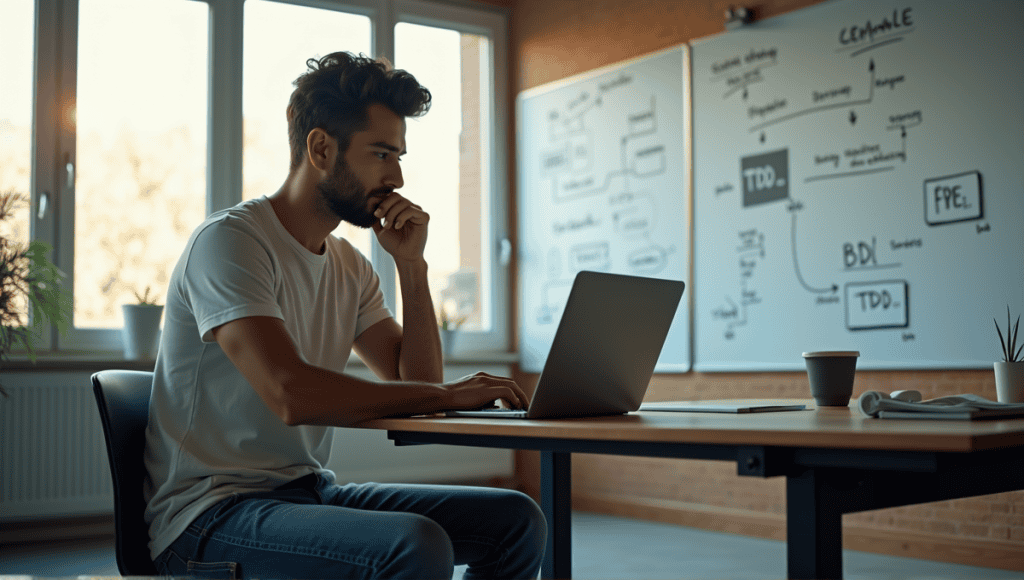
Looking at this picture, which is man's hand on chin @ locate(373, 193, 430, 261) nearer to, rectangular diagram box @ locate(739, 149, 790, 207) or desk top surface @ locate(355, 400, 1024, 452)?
desk top surface @ locate(355, 400, 1024, 452)

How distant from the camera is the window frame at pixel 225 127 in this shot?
3.96 m

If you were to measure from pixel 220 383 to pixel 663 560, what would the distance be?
7.47 feet

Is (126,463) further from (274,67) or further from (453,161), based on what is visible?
(453,161)

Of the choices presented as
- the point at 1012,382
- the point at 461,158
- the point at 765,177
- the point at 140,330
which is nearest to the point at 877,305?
the point at 765,177

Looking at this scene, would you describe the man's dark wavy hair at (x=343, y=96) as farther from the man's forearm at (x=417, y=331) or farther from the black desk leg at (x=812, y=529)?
the black desk leg at (x=812, y=529)

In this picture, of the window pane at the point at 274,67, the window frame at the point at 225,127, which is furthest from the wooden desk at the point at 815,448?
the window pane at the point at 274,67

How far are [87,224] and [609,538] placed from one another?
2.50m

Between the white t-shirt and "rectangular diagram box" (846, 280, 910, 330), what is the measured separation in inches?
95.9

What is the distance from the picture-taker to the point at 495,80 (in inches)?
204

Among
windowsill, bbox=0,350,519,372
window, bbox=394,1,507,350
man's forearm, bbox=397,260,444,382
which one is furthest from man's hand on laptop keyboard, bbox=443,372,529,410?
window, bbox=394,1,507,350

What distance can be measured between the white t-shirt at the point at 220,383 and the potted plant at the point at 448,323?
9.99 feet

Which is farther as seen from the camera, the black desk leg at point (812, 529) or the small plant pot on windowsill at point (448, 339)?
the small plant pot on windowsill at point (448, 339)

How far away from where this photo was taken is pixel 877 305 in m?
3.52

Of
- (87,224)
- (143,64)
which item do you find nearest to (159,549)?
(87,224)
